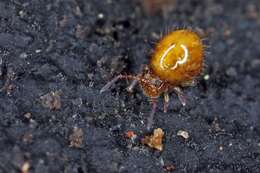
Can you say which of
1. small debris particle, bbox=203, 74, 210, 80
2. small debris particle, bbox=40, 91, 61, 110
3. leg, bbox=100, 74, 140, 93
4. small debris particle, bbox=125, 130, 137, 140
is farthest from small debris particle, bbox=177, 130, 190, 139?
small debris particle, bbox=40, 91, 61, 110

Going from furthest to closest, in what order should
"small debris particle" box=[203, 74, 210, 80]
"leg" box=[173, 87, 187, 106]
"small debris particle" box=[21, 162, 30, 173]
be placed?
"small debris particle" box=[203, 74, 210, 80] < "leg" box=[173, 87, 187, 106] < "small debris particle" box=[21, 162, 30, 173]

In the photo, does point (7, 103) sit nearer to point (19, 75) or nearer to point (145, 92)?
point (19, 75)

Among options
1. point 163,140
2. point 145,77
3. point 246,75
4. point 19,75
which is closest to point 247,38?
point 246,75

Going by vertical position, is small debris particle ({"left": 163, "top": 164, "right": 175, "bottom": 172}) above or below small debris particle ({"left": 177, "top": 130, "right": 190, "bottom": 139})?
below

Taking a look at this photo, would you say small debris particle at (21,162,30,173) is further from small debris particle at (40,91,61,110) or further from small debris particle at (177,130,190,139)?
small debris particle at (177,130,190,139)

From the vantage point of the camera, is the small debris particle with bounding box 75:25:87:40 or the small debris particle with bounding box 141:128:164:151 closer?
the small debris particle with bounding box 141:128:164:151

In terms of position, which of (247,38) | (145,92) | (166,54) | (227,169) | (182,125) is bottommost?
(227,169)

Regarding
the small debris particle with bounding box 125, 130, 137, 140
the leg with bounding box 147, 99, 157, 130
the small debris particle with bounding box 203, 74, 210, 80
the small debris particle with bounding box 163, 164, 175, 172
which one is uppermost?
the small debris particle with bounding box 203, 74, 210, 80
